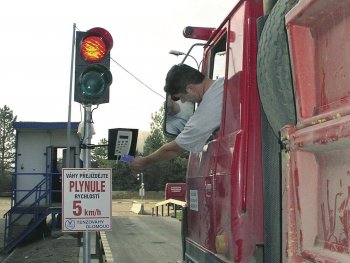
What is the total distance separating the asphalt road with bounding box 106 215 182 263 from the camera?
1234 cm

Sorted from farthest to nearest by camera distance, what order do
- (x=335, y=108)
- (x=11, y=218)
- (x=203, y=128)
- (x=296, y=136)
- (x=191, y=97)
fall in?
(x=11, y=218) < (x=191, y=97) < (x=203, y=128) < (x=296, y=136) < (x=335, y=108)

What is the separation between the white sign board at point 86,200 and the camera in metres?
5.32

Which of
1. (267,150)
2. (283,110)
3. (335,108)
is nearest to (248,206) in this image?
(267,150)

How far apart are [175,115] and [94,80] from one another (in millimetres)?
1387

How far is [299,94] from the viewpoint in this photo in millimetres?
2092

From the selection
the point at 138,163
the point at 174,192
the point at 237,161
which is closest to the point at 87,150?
the point at 138,163

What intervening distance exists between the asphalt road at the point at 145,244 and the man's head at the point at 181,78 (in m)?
8.56

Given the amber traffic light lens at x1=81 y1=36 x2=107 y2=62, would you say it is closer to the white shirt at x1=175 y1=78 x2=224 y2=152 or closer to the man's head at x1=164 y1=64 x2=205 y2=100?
the man's head at x1=164 y1=64 x2=205 y2=100

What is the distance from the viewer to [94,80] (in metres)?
5.67

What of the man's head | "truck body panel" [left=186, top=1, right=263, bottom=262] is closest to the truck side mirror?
the man's head

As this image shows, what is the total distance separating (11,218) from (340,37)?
16360 millimetres

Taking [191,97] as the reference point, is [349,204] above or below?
below

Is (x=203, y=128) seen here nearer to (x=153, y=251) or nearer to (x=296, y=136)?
(x=296, y=136)

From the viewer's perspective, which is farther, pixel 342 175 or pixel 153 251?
pixel 153 251
